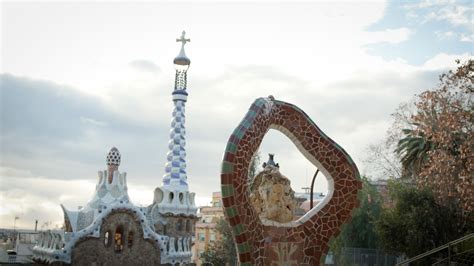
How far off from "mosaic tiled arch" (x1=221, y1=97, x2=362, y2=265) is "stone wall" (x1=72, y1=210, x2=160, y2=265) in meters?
13.3

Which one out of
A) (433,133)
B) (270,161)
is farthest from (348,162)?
(433,133)

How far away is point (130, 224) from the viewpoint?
20812 mm

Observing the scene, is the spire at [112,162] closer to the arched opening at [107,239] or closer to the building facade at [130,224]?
the building facade at [130,224]

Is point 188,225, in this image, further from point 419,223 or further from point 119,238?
point 419,223

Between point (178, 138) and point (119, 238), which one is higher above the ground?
point (178, 138)

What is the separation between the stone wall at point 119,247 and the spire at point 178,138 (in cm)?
321

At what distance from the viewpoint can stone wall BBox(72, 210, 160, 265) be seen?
19.7 m

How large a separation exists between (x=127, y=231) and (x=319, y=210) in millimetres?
13765

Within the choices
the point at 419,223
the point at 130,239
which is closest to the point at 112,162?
the point at 130,239

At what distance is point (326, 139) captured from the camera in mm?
9008

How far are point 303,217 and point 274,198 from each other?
26.1 inches

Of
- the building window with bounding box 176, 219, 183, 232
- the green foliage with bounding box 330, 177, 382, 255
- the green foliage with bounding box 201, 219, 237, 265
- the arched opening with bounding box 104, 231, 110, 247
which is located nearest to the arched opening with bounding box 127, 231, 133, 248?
the arched opening with bounding box 104, 231, 110, 247

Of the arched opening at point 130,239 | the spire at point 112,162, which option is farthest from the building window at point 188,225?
the spire at point 112,162

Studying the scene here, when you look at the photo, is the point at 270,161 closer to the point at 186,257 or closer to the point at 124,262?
the point at 124,262
